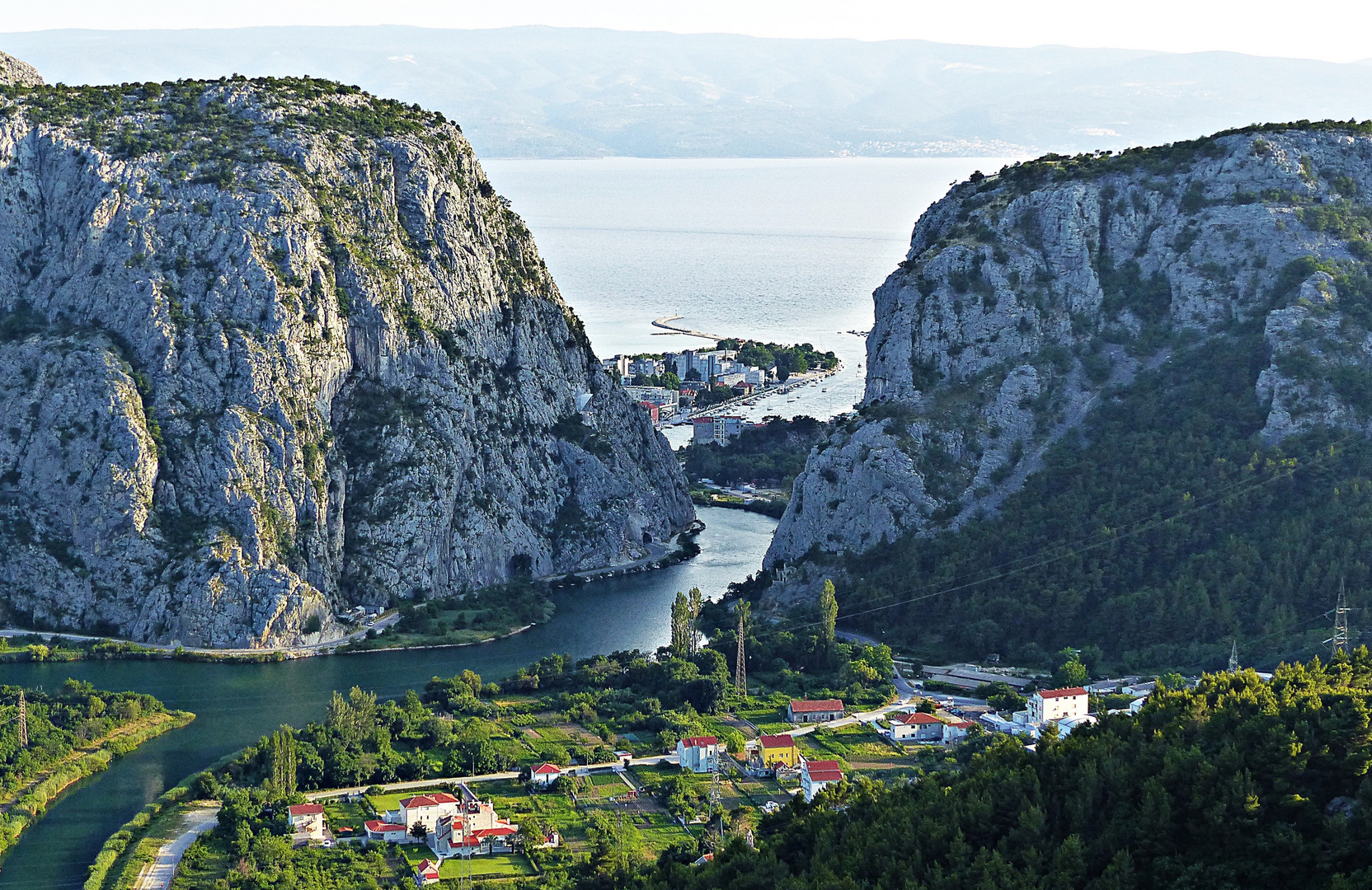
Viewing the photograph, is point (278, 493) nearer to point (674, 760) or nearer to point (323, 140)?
point (323, 140)

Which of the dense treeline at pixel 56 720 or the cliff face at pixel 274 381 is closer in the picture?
the dense treeline at pixel 56 720

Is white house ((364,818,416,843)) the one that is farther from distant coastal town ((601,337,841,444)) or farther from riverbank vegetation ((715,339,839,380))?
riverbank vegetation ((715,339,839,380))

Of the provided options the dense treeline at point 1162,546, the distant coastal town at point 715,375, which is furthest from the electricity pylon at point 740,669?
the distant coastal town at point 715,375

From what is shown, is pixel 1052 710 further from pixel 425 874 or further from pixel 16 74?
pixel 16 74

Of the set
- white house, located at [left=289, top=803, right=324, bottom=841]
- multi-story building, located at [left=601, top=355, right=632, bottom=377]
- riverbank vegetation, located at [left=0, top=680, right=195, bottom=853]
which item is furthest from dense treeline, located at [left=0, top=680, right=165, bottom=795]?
multi-story building, located at [left=601, top=355, right=632, bottom=377]

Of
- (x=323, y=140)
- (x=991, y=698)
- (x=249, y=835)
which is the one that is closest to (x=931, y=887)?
(x=249, y=835)

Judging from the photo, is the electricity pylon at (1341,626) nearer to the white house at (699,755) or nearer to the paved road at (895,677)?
the paved road at (895,677)

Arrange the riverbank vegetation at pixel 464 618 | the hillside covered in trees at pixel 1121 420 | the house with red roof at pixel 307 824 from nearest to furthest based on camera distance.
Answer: the house with red roof at pixel 307 824 → the hillside covered in trees at pixel 1121 420 → the riverbank vegetation at pixel 464 618

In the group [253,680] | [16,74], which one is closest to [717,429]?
[16,74]
